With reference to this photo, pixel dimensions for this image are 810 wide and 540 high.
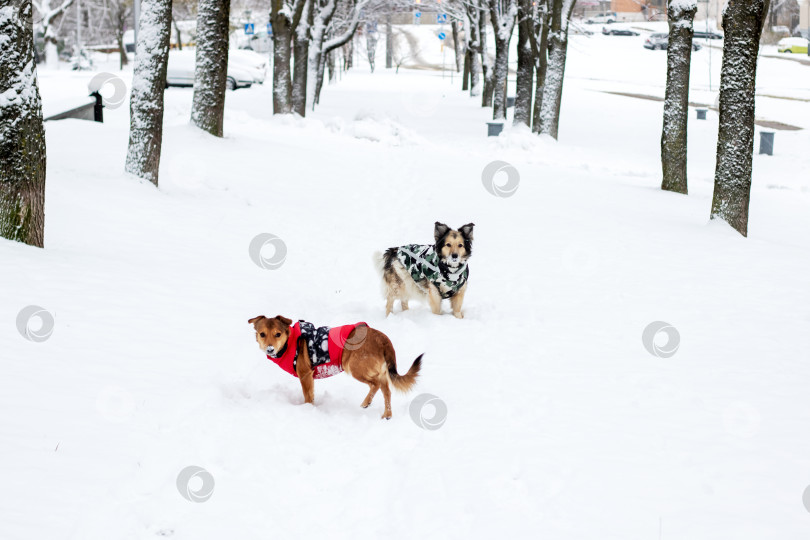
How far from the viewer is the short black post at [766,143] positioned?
25.8 metres

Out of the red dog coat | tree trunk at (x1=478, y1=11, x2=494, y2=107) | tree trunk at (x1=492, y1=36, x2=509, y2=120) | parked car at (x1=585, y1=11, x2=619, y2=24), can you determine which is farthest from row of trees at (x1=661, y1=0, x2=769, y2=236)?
parked car at (x1=585, y1=11, x2=619, y2=24)

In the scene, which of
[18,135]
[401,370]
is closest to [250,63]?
[18,135]

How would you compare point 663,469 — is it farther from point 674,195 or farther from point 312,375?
point 674,195

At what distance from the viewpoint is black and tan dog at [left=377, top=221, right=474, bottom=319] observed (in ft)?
26.4

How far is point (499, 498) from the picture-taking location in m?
4.64

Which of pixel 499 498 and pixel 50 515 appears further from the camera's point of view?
pixel 499 498

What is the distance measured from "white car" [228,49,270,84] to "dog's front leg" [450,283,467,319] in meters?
38.9

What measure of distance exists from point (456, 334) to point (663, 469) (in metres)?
3.15

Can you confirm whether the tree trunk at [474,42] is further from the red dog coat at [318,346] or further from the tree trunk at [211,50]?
the red dog coat at [318,346]

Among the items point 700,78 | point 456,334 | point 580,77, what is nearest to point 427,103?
point 580,77

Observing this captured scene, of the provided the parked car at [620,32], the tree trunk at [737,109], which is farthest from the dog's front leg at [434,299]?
the parked car at [620,32]

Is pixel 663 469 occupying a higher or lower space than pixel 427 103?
lower

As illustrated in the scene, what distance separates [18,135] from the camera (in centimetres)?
789

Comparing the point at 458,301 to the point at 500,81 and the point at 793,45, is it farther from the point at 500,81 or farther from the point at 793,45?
the point at 793,45
